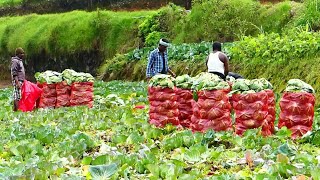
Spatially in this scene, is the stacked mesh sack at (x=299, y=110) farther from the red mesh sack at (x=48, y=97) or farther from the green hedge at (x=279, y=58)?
the red mesh sack at (x=48, y=97)

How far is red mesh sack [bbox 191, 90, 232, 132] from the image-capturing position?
26.0ft

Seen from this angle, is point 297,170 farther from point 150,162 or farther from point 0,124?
point 0,124

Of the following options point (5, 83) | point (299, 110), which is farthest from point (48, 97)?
point (5, 83)

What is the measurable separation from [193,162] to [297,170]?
51.2 inches

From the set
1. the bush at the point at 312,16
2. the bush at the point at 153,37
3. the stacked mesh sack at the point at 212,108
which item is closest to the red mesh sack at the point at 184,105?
the stacked mesh sack at the point at 212,108

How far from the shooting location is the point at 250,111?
25.7 ft

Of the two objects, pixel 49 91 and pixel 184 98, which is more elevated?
pixel 184 98

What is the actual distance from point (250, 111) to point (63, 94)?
6.43m

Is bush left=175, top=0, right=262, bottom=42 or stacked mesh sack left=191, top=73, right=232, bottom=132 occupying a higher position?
stacked mesh sack left=191, top=73, right=232, bottom=132

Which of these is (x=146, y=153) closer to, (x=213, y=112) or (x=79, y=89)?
(x=213, y=112)

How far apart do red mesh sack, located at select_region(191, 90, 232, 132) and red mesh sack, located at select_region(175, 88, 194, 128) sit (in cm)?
107

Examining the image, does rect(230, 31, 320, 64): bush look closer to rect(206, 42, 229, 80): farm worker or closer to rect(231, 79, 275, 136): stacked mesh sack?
rect(206, 42, 229, 80): farm worker

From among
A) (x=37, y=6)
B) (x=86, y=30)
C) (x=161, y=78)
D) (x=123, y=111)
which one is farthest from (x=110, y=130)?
(x=37, y=6)

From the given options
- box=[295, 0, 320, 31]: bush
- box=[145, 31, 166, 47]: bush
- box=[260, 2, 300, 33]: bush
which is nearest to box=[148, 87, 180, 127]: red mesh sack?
box=[295, 0, 320, 31]: bush
